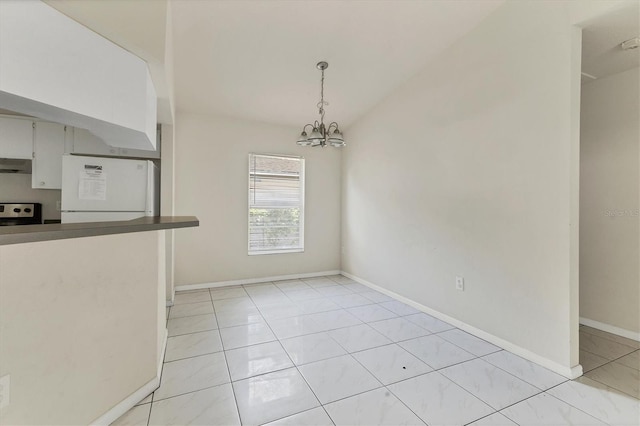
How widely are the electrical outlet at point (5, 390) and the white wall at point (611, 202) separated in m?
4.47

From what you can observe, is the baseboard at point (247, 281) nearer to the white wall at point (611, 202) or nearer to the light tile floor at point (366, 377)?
the light tile floor at point (366, 377)

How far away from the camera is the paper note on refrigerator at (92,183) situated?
2564mm

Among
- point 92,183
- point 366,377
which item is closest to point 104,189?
point 92,183

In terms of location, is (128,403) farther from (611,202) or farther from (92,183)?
(611,202)

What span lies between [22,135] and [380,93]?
410 cm

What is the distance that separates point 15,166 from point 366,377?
13.8 feet

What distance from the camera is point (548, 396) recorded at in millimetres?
1798

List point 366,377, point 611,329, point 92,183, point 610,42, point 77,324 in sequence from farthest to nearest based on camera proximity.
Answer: point 611,329 → point 92,183 → point 610,42 → point 366,377 → point 77,324

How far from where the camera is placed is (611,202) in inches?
108

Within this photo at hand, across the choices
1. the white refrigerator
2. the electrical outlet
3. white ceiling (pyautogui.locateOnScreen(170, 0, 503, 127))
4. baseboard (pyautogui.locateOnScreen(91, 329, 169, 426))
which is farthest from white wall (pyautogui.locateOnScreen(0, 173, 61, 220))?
the electrical outlet

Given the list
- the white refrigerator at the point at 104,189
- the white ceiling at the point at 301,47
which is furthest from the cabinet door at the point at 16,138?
the white ceiling at the point at 301,47

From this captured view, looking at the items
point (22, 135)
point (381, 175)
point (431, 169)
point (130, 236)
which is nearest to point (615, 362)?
point (431, 169)

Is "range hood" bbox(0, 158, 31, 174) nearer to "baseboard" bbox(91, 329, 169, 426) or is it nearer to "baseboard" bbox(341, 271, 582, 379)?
"baseboard" bbox(91, 329, 169, 426)

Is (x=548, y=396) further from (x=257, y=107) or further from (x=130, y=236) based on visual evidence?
(x=257, y=107)
